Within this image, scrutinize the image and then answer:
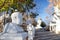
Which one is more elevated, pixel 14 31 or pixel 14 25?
pixel 14 25

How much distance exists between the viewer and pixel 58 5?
36812 mm

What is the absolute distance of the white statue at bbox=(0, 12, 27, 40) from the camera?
517cm

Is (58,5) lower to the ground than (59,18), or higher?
higher

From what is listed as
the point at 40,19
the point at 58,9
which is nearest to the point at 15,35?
the point at 58,9

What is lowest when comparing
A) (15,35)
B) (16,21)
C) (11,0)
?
(15,35)

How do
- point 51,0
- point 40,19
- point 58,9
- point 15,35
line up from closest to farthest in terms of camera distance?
point 15,35
point 58,9
point 51,0
point 40,19

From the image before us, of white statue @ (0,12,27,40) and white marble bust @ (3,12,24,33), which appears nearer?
white statue @ (0,12,27,40)

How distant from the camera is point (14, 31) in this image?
18.0 ft

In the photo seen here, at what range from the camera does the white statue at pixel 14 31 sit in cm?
517


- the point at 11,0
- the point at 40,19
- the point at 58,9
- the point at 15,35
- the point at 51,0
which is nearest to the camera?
the point at 15,35

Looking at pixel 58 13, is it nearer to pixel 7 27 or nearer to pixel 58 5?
pixel 58 5

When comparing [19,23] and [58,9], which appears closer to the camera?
[19,23]

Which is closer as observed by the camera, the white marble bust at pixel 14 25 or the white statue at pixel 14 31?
the white statue at pixel 14 31

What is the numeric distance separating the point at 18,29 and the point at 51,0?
3583 cm
